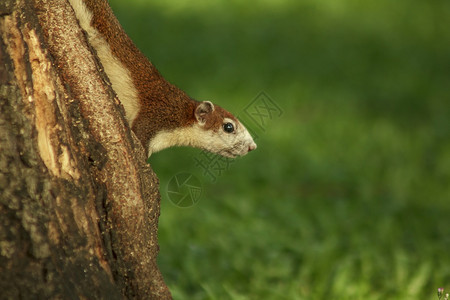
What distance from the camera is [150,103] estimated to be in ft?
13.7

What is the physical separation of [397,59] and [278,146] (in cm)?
418

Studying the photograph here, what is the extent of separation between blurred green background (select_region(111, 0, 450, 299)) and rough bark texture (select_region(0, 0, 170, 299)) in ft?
4.78

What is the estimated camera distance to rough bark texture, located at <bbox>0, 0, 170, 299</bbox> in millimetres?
2641

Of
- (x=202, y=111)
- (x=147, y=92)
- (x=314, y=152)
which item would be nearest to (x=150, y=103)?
(x=147, y=92)

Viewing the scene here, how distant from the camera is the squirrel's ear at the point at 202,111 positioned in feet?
14.3

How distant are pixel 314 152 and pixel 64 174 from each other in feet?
16.3

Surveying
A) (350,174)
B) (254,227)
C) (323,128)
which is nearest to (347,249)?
(254,227)

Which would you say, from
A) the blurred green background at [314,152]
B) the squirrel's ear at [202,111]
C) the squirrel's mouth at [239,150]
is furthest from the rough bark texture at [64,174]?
the blurred green background at [314,152]

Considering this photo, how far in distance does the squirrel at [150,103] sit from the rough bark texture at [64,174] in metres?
0.70

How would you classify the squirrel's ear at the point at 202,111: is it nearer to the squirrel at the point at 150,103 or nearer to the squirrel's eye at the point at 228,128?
→ the squirrel at the point at 150,103

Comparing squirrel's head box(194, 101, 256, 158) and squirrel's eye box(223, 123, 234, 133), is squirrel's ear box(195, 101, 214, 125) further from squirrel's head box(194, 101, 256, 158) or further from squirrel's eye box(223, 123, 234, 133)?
squirrel's eye box(223, 123, 234, 133)

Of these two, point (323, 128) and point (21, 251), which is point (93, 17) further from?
point (323, 128)

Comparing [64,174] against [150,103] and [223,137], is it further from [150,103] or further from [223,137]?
[223,137]

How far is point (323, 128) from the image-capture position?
26.8 feet
